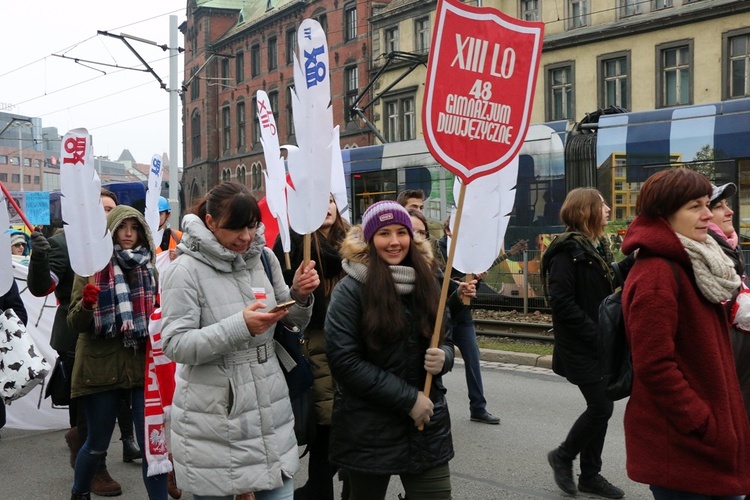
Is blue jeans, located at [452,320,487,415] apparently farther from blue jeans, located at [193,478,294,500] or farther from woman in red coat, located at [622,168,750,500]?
woman in red coat, located at [622,168,750,500]

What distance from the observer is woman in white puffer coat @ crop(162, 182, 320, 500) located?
299 centimetres

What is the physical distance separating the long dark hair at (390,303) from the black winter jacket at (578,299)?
149cm

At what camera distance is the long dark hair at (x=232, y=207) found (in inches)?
122

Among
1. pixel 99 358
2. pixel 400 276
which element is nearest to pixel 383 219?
pixel 400 276

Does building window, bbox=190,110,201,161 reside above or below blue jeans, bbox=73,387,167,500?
above

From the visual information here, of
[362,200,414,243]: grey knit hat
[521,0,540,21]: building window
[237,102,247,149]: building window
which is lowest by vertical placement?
[362,200,414,243]: grey knit hat

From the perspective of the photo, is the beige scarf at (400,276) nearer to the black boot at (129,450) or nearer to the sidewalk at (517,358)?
the black boot at (129,450)

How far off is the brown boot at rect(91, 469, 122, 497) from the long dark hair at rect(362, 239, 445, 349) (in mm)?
2704

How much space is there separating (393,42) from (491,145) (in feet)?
Result: 107

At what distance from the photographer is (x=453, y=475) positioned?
528 cm

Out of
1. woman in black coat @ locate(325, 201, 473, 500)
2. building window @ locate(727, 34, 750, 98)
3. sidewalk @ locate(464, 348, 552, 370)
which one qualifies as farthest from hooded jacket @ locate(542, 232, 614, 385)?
building window @ locate(727, 34, 750, 98)

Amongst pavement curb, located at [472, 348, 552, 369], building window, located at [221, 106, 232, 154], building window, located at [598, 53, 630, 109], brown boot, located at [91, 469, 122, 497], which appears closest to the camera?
brown boot, located at [91, 469, 122, 497]

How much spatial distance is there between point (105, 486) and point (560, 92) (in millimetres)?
25567

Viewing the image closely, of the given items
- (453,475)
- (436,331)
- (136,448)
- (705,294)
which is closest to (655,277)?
(705,294)
